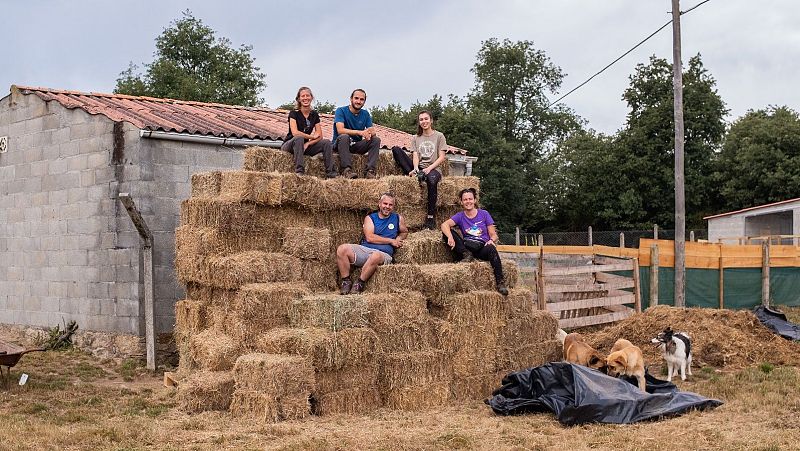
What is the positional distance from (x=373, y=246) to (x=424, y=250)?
0.63 m

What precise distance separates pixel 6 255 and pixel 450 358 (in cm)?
881

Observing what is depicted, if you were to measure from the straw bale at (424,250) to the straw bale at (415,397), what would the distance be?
154 centimetres

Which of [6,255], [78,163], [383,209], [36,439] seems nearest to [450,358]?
[383,209]

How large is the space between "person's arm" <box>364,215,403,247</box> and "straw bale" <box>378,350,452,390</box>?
141 centimetres

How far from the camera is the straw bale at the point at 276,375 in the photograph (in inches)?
317

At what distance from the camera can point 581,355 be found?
9.58m

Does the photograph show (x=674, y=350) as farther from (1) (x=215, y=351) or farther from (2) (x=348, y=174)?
(1) (x=215, y=351)

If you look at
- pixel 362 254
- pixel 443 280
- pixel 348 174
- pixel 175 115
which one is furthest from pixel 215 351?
pixel 175 115

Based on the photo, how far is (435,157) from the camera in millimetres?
11125

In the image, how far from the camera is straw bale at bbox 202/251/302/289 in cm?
923

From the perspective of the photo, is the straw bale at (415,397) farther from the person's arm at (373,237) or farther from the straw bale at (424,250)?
the person's arm at (373,237)

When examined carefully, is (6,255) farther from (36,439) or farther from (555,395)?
(555,395)

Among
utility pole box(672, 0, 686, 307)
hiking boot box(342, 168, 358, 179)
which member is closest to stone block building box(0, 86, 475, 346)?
hiking boot box(342, 168, 358, 179)

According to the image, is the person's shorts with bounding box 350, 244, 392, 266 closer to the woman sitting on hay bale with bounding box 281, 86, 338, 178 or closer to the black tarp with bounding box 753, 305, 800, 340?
the woman sitting on hay bale with bounding box 281, 86, 338, 178
